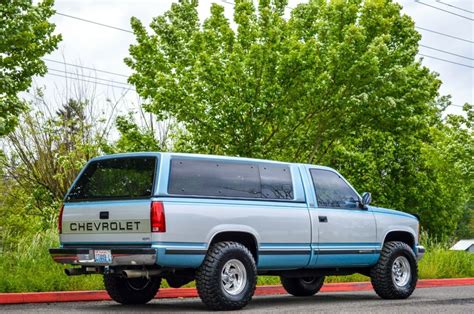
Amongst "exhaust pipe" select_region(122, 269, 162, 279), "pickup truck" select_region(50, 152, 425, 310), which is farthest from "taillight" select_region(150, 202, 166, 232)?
"exhaust pipe" select_region(122, 269, 162, 279)

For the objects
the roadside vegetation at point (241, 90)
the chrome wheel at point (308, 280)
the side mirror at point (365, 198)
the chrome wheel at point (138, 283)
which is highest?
the roadside vegetation at point (241, 90)

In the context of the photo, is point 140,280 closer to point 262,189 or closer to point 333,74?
point 262,189

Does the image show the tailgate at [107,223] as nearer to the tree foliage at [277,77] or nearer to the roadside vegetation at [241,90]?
the roadside vegetation at [241,90]

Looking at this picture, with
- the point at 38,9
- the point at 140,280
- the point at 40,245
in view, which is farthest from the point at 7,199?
the point at 140,280

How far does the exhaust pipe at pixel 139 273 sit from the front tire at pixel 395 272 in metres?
4.15

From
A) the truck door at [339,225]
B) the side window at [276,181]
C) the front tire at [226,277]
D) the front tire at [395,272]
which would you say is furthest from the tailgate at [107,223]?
the front tire at [395,272]

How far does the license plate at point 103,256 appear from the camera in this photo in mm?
10758

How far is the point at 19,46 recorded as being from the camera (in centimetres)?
1845

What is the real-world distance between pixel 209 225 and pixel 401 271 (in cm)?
431

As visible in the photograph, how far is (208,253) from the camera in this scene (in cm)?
1091

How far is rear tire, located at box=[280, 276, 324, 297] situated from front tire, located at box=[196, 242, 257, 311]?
3187 mm

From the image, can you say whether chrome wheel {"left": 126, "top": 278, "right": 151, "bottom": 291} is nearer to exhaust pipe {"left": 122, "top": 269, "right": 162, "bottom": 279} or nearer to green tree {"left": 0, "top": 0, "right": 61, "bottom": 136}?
exhaust pipe {"left": 122, "top": 269, "right": 162, "bottom": 279}

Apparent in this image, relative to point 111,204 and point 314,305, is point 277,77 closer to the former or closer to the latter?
point 314,305

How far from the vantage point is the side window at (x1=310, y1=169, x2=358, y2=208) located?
12.8 meters
